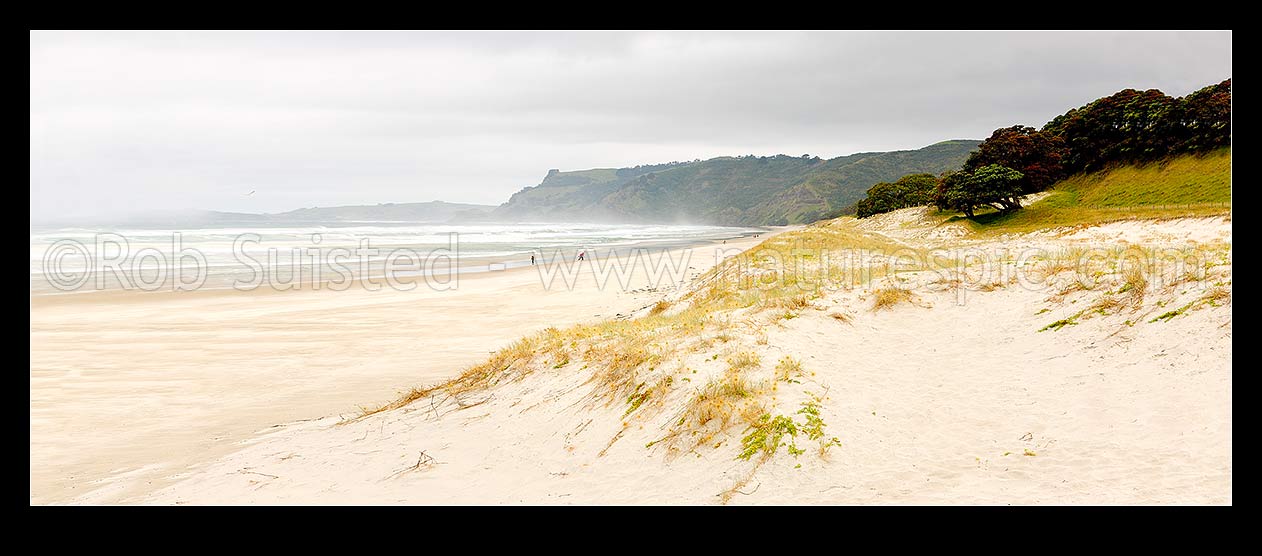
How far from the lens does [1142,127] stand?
4759 cm

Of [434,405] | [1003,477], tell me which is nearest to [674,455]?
[1003,477]

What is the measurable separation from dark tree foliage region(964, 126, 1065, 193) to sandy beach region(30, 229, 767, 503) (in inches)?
1628

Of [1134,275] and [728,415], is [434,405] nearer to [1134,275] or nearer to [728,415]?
[728,415]

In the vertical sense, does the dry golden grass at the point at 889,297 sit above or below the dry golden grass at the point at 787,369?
above

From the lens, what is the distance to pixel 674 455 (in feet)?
21.1

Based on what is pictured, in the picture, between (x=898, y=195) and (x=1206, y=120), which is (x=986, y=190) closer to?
(x=1206, y=120)

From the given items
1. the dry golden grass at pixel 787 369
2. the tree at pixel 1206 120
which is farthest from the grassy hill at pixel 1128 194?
the dry golden grass at pixel 787 369

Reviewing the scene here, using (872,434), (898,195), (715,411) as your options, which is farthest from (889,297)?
(898,195)

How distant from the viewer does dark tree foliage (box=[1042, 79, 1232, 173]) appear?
1663 inches

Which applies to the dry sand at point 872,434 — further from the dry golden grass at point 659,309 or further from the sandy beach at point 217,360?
the dry golden grass at point 659,309

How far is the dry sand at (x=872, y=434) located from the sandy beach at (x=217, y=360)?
1.46 ft

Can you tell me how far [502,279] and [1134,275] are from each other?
27320 millimetres

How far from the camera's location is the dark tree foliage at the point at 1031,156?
50938 mm
